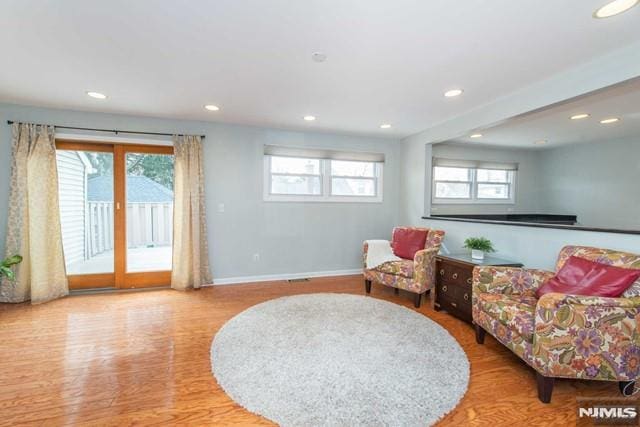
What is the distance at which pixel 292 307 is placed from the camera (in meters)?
3.19

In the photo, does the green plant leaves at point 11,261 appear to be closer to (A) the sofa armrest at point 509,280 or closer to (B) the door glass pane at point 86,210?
(B) the door glass pane at point 86,210

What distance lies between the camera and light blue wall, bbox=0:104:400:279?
13.2 ft

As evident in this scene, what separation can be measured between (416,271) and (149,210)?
11.9 ft

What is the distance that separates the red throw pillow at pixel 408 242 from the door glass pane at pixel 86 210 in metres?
3.89

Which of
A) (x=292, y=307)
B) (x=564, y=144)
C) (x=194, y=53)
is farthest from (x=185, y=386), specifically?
(x=564, y=144)

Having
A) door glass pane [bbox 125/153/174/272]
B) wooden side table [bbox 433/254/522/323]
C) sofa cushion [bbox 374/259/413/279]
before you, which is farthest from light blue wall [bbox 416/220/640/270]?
door glass pane [bbox 125/153/174/272]

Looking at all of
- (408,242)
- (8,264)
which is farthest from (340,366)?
(8,264)

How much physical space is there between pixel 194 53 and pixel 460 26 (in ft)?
6.17

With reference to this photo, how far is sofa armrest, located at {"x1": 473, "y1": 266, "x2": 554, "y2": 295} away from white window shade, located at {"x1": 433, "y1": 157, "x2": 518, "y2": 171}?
3.16m

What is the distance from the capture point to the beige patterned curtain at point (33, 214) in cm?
329

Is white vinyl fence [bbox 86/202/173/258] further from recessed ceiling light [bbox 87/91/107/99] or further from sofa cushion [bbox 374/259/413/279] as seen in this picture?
sofa cushion [bbox 374/259/413/279]

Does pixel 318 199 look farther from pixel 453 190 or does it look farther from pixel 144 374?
pixel 144 374

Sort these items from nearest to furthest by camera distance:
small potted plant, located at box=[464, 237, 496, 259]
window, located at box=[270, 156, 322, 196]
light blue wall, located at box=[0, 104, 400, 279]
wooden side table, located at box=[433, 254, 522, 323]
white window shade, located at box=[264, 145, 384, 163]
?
wooden side table, located at box=[433, 254, 522, 323] → small potted plant, located at box=[464, 237, 496, 259] → light blue wall, located at box=[0, 104, 400, 279] → white window shade, located at box=[264, 145, 384, 163] → window, located at box=[270, 156, 322, 196]

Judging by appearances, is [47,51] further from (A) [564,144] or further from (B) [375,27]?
(A) [564,144]
